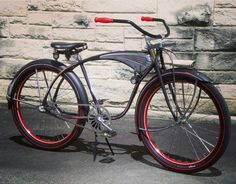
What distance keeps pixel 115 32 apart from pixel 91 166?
2159 millimetres

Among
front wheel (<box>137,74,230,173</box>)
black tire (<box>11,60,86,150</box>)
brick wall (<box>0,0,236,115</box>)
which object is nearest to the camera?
front wheel (<box>137,74,230,173</box>)

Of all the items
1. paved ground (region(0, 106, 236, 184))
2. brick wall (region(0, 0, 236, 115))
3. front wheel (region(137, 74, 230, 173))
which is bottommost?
paved ground (region(0, 106, 236, 184))

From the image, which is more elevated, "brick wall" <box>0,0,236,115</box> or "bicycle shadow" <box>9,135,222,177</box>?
"brick wall" <box>0,0,236,115</box>

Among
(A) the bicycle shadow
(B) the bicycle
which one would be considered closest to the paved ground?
(A) the bicycle shadow

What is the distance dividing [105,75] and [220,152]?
246 cm

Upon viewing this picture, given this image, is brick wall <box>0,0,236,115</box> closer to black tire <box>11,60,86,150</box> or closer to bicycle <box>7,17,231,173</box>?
black tire <box>11,60,86,150</box>

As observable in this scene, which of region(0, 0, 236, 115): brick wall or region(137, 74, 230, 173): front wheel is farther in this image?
region(0, 0, 236, 115): brick wall

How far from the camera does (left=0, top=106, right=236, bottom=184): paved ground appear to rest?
4.26 meters

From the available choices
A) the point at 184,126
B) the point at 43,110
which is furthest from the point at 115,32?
the point at 184,126

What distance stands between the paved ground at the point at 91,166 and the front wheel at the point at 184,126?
17 centimetres

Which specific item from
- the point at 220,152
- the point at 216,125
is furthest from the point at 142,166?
the point at 216,125

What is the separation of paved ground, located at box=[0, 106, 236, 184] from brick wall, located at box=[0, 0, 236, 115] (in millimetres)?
1068

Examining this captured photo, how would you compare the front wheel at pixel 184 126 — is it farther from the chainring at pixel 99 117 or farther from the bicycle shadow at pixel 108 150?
the chainring at pixel 99 117

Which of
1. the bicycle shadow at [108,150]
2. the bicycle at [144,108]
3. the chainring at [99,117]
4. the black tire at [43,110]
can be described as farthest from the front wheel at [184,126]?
the black tire at [43,110]
